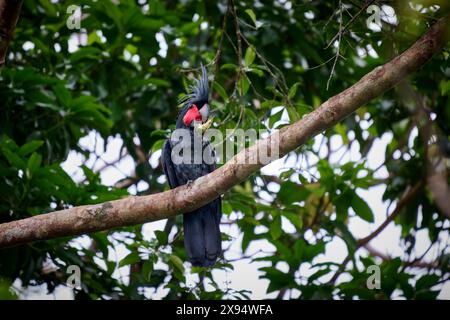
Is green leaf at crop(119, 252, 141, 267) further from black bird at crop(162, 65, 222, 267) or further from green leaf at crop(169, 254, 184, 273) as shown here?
black bird at crop(162, 65, 222, 267)

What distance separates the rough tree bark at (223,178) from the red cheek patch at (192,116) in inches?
43.4

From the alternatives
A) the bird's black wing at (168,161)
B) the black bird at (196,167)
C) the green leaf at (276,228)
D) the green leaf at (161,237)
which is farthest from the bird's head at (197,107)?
the green leaf at (276,228)

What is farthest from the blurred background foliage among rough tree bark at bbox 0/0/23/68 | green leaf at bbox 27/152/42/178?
rough tree bark at bbox 0/0/23/68

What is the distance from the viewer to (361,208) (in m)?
→ 5.02

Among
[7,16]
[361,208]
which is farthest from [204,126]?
[361,208]

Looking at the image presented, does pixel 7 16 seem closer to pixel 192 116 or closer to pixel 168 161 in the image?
pixel 192 116

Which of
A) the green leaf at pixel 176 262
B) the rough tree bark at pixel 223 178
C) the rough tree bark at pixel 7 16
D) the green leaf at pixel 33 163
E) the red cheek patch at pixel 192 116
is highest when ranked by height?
the rough tree bark at pixel 7 16

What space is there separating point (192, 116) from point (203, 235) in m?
0.92

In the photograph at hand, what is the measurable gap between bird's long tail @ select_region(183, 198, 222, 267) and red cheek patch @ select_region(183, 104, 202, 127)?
0.66 metres

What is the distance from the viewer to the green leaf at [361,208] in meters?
4.99

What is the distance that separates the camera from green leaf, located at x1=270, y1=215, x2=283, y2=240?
16.0 ft

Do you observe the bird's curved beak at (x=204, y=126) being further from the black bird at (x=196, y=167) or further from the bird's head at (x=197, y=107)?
→ the bird's head at (x=197, y=107)
